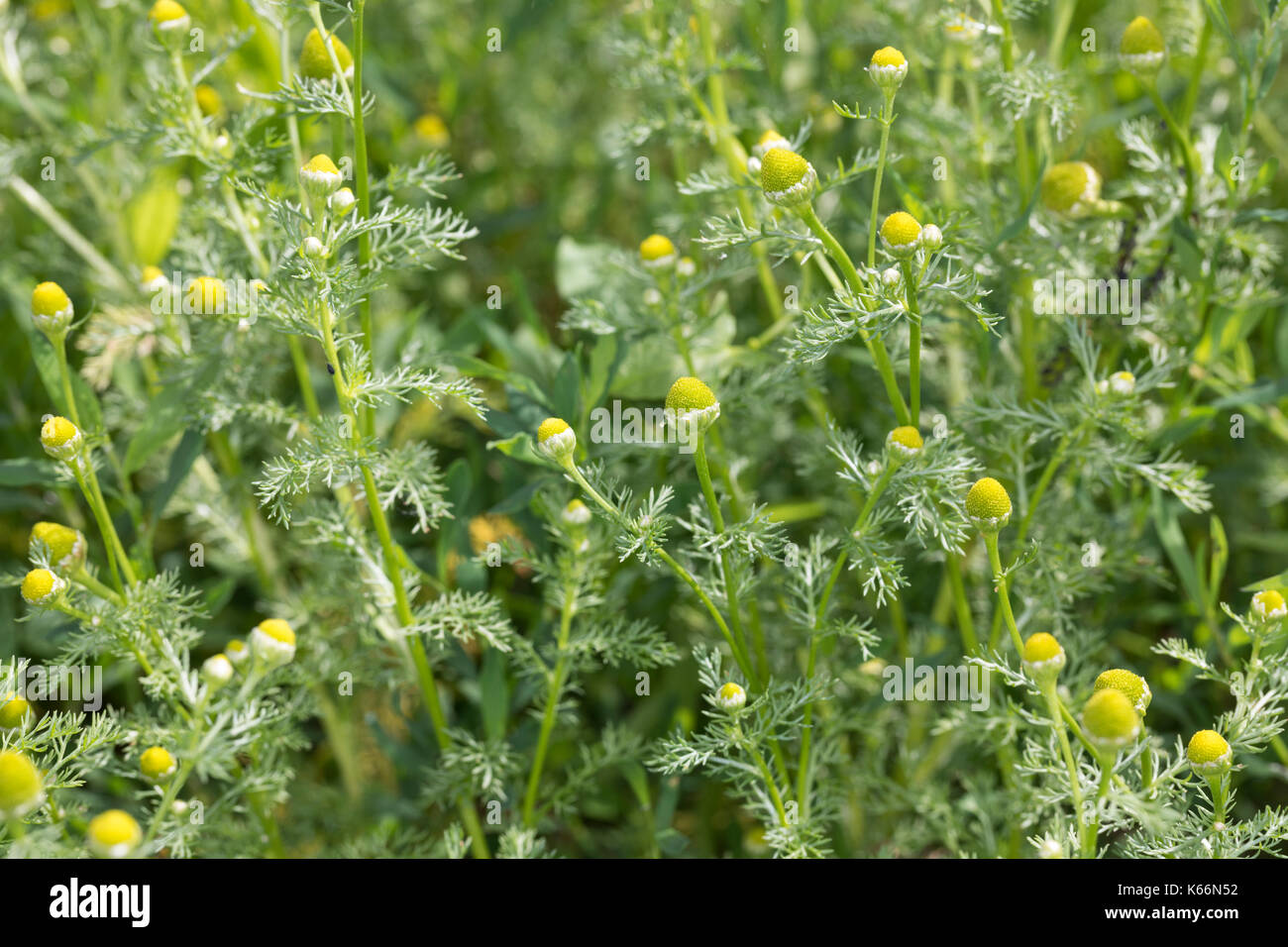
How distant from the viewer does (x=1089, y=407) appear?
0.98 metres

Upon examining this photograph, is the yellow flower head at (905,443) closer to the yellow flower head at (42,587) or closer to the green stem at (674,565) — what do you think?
the green stem at (674,565)

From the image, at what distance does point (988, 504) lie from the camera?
0.80 m

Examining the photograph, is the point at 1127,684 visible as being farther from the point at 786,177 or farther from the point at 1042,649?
the point at 786,177

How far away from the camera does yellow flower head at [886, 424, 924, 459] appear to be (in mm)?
839

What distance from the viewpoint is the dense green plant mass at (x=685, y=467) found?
0.88m

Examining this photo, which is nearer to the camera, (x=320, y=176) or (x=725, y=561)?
(x=320, y=176)

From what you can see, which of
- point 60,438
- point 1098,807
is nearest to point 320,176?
→ point 60,438

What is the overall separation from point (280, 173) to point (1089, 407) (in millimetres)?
976

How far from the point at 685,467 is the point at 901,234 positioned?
1.38 ft

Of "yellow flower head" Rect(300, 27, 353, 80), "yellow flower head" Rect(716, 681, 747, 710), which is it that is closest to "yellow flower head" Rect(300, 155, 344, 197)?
"yellow flower head" Rect(300, 27, 353, 80)

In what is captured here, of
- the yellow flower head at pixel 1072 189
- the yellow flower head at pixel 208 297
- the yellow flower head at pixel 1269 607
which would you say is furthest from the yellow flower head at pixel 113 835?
the yellow flower head at pixel 1072 189
